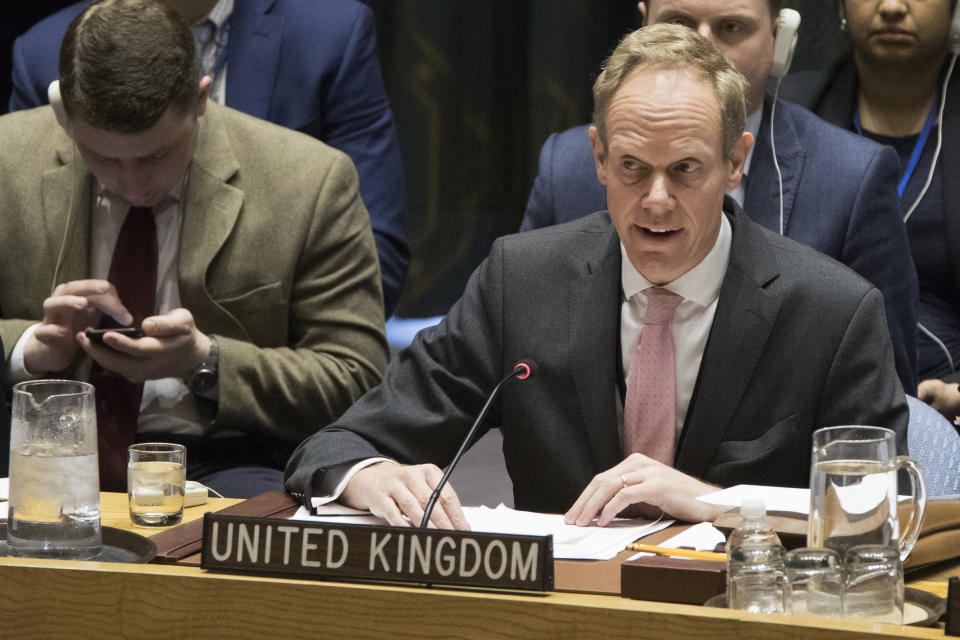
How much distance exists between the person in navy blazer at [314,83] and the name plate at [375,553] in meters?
1.72

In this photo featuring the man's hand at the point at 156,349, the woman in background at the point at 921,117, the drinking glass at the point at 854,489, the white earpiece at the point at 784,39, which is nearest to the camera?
the drinking glass at the point at 854,489

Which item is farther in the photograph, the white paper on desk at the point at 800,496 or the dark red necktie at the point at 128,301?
the dark red necktie at the point at 128,301

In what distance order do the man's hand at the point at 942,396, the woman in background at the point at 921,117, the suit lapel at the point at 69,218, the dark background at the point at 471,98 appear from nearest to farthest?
the suit lapel at the point at 69,218 → the man's hand at the point at 942,396 → the woman in background at the point at 921,117 → the dark background at the point at 471,98

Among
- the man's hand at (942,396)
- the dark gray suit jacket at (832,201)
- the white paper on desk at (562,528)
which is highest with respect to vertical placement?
the dark gray suit jacket at (832,201)

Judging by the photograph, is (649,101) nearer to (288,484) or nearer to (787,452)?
(787,452)

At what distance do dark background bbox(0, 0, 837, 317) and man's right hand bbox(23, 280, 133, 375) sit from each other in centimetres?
235

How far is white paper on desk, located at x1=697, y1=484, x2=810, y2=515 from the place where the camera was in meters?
1.73

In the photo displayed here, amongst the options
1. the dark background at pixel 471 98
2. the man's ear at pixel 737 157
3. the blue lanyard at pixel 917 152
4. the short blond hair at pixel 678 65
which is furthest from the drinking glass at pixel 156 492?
the dark background at pixel 471 98

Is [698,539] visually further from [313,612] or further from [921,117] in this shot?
[921,117]

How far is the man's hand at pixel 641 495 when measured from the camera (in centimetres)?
181

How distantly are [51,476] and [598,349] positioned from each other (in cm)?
86

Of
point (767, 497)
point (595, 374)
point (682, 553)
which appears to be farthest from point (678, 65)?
point (682, 553)

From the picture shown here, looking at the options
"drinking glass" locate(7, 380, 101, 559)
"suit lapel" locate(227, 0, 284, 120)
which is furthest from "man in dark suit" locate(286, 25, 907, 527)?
"suit lapel" locate(227, 0, 284, 120)

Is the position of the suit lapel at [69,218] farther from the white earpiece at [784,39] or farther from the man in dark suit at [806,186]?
the white earpiece at [784,39]
